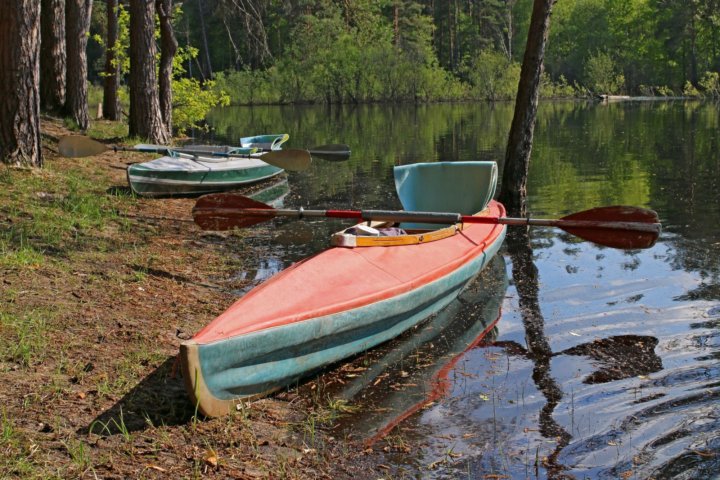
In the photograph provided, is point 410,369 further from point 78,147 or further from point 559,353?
point 78,147

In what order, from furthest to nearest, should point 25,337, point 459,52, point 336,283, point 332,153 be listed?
1. point 459,52
2. point 332,153
3. point 336,283
4. point 25,337

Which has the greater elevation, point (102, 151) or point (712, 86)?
point (712, 86)

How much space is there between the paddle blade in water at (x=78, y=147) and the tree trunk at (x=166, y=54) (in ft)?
23.9

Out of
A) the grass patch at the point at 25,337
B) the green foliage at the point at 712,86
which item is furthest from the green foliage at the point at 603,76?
the grass patch at the point at 25,337

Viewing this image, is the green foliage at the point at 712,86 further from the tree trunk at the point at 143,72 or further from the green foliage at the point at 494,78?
the tree trunk at the point at 143,72

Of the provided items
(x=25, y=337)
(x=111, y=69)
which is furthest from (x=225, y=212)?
(x=111, y=69)

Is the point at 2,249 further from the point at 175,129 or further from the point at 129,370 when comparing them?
the point at 175,129

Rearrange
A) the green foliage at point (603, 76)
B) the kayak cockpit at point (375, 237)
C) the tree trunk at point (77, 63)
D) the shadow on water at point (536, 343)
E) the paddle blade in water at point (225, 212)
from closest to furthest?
1. the shadow on water at point (536, 343)
2. the kayak cockpit at point (375, 237)
3. the paddle blade in water at point (225, 212)
4. the tree trunk at point (77, 63)
5. the green foliage at point (603, 76)

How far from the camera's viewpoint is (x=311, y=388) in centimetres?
552

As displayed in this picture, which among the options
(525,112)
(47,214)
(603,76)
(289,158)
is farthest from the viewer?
(603,76)

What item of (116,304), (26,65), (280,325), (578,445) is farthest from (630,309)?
(26,65)

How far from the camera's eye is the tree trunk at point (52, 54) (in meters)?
16.0

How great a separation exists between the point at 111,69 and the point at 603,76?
48412 mm

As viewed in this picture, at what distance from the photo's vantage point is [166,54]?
18000 millimetres
